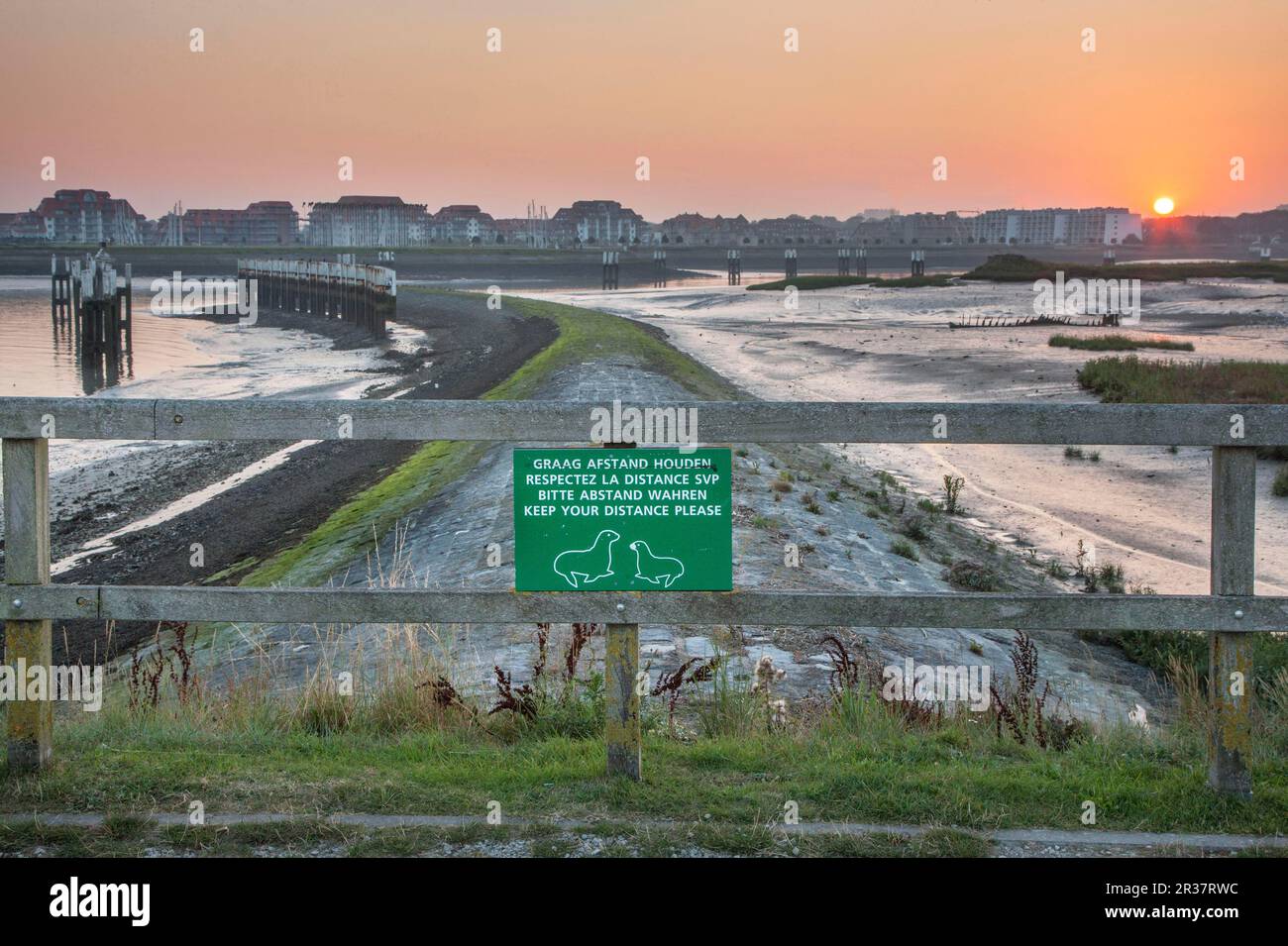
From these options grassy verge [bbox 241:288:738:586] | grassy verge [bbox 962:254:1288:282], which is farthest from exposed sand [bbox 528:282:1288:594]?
grassy verge [bbox 962:254:1288:282]

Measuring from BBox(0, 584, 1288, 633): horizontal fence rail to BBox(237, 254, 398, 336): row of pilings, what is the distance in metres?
56.9

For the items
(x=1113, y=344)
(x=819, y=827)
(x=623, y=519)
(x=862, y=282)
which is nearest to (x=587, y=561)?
(x=623, y=519)

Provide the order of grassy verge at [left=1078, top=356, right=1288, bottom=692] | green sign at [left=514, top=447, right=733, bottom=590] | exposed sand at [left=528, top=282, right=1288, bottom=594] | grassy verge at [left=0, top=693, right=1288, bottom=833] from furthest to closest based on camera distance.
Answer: grassy verge at [left=1078, top=356, right=1288, bottom=692] → exposed sand at [left=528, top=282, right=1288, bottom=594] → green sign at [left=514, top=447, right=733, bottom=590] → grassy verge at [left=0, top=693, right=1288, bottom=833]

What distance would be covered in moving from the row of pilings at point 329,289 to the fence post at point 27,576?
56760 millimetres

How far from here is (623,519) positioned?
5.53 meters

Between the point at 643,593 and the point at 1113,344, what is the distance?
38867 mm

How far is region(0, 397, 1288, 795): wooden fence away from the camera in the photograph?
17.5 ft

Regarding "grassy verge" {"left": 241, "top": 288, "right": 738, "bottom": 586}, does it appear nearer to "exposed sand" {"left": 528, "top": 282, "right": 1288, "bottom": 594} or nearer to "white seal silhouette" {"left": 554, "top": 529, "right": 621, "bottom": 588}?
"exposed sand" {"left": 528, "top": 282, "right": 1288, "bottom": 594}

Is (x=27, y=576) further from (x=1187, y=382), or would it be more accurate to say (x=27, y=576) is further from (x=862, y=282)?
(x=862, y=282)


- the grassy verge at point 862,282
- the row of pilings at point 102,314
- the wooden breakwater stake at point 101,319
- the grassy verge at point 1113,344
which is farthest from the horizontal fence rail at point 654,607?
the grassy verge at point 862,282

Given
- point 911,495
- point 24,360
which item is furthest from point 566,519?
point 24,360
